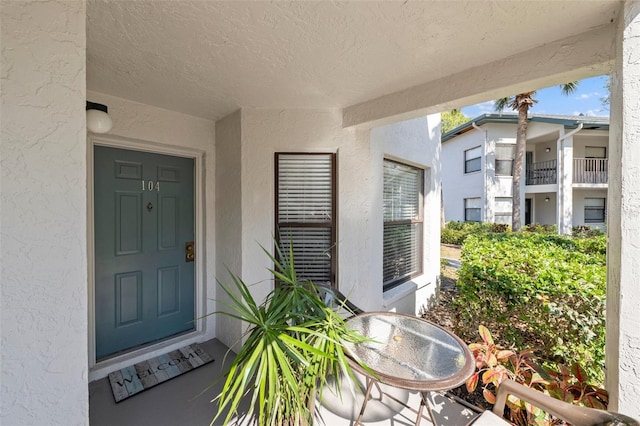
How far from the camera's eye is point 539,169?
11711 millimetres

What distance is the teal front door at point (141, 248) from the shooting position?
8.49 feet

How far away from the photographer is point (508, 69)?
187 cm

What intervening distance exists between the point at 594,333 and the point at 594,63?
6.42 feet

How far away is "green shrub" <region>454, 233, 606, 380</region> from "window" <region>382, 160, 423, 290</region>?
992 mm

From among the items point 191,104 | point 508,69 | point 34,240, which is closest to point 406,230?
point 508,69

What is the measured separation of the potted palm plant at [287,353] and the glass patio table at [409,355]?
0.47 ft

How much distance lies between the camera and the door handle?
312cm

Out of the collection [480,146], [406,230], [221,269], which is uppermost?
[480,146]

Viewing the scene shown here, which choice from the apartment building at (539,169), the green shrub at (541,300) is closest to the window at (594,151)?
the apartment building at (539,169)

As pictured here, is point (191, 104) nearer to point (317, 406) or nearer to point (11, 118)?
point (11, 118)

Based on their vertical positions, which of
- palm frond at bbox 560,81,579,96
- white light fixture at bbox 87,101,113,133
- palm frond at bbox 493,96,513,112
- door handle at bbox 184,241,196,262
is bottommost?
door handle at bbox 184,241,196,262

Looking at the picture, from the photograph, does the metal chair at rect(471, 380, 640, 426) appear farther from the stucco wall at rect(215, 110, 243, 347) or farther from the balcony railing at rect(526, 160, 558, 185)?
the balcony railing at rect(526, 160, 558, 185)

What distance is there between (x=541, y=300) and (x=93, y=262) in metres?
4.16

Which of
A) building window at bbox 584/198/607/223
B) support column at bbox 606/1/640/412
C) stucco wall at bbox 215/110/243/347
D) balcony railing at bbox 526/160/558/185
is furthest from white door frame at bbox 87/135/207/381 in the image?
building window at bbox 584/198/607/223
